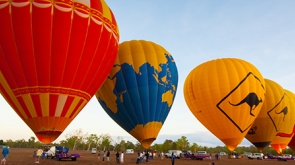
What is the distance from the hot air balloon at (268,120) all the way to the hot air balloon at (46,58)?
22487mm

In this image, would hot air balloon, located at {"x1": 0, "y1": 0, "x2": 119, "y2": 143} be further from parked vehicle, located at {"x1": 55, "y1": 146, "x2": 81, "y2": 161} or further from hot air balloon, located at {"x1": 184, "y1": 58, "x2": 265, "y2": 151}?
hot air balloon, located at {"x1": 184, "y1": 58, "x2": 265, "y2": 151}

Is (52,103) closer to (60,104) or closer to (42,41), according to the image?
(60,104)

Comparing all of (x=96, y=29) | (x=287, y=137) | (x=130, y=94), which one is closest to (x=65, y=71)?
(x=96, y=29)

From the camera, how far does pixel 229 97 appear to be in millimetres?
24188

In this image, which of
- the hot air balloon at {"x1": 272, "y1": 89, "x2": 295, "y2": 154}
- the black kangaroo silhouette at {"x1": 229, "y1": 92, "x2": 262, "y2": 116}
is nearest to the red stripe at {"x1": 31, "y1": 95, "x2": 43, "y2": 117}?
the black kangaroo silhouette at {"x1": 229, "y1": 92, "x2": 262, "y2": 116}

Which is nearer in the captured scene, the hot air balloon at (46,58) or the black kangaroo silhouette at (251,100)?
the hot air balloon at (46,58)

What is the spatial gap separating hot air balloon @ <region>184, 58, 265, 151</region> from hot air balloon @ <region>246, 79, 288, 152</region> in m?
5.00

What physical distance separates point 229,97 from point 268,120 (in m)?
8.84

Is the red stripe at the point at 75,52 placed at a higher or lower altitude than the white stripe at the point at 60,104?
higher

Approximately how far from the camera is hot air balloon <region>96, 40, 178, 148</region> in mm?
21281

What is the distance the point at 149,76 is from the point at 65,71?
829 centimetres

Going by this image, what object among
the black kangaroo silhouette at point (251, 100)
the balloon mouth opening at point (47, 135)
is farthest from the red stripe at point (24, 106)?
the black kangaroo silhouette at point (251, 100)

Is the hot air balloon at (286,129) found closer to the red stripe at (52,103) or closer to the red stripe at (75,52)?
the red stripe at (75,52)

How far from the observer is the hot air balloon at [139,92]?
21281 millimetres
